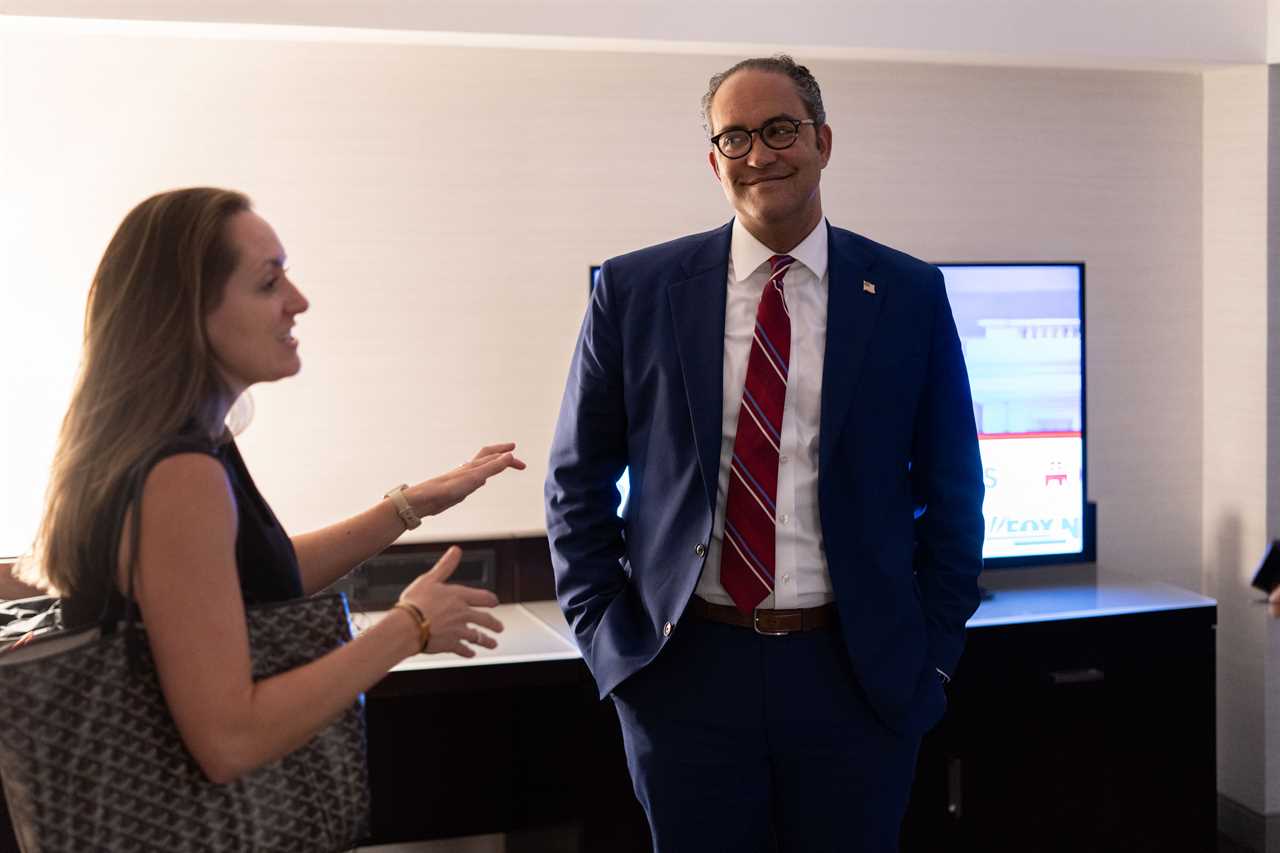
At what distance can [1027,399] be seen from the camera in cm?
335

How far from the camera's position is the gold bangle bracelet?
55.1 inches

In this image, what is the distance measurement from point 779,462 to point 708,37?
1.41 m

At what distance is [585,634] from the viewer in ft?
6.67

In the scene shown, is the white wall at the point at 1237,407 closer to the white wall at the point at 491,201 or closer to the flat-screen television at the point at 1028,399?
the white wall at the point at 491,201

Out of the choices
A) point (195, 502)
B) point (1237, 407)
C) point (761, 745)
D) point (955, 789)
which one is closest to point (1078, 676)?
point (955, 789)

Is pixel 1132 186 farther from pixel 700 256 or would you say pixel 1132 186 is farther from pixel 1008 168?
pixel 700 256

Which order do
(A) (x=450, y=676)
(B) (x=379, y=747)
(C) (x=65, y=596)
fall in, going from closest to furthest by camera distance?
(C) (x=65, y=596), (A) (x=450, y=676), (B) (x=379, y=747)

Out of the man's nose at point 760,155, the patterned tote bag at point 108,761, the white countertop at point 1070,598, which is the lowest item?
the white countertop at point 1070,598

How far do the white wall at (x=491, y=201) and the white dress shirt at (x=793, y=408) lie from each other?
49.3 inches

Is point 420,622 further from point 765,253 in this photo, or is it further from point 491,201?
point 491,201

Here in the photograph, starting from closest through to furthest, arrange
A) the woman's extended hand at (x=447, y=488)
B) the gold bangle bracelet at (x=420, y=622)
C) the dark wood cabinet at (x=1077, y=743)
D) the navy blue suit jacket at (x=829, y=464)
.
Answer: the gold bangle bracelet at (x=420, y=622) → the woman's extended hand at (x=447, y=488) → the navy blue suit jacket at (x=829, y=464) → the dark wood cabinet at (x=1077, y=743)

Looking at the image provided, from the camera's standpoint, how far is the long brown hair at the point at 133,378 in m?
1.29

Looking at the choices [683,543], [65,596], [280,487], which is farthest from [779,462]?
[280,487]

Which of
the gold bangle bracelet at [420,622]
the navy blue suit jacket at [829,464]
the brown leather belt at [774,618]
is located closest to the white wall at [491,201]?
the navy blue suit jacket at [829,464]
